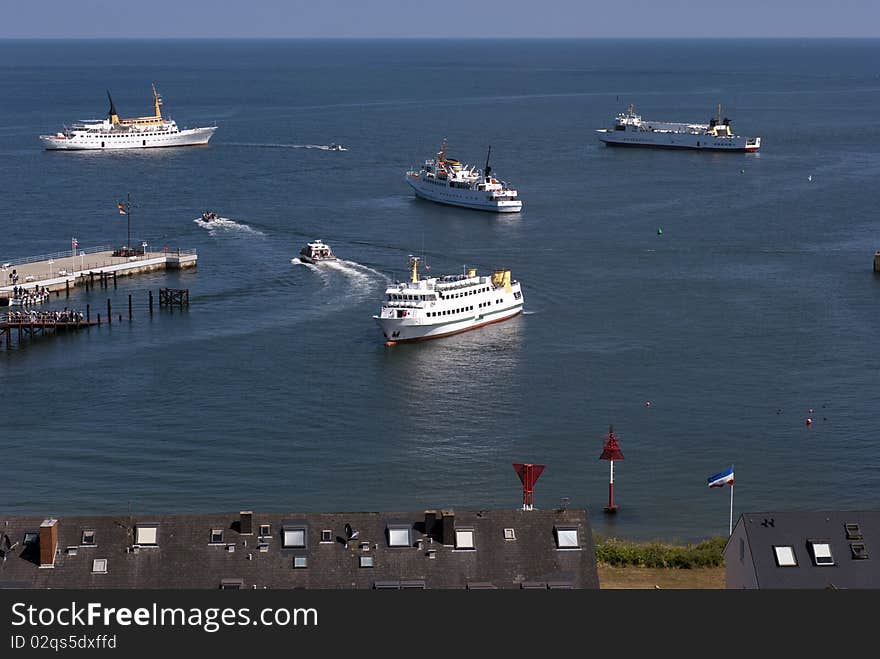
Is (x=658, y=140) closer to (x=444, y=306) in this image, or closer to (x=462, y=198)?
(x=462, y=198)

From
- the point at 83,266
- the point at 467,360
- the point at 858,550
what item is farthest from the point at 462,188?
the point at 858,550

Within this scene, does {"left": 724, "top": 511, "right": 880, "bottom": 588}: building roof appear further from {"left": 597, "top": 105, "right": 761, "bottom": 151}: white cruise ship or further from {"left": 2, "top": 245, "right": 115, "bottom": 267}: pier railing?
{"left": 597, "top": 105, "right": 761, "bottom": 151}: white cruise ship

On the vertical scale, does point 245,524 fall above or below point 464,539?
above

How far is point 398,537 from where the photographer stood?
34625 millimetres

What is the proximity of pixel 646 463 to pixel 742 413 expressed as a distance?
23.8 feet

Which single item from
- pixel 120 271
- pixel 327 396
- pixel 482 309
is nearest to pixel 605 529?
pixel 327 396

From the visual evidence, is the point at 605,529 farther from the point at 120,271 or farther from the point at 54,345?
the point at 120,271

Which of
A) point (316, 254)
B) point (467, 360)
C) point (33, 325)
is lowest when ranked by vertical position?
point (467, 360)

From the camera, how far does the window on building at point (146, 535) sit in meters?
34.4

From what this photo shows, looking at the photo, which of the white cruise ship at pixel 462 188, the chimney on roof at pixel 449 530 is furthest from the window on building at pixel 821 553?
the white cruise ship at pixel 462 188

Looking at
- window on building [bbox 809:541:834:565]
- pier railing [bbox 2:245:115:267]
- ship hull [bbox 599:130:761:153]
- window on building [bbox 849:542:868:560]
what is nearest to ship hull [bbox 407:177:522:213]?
pier railing [bbox 2:245:115:267]

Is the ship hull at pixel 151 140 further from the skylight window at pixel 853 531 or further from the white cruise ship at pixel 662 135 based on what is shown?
the skylight window at pixel 853 531

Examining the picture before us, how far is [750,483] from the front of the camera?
2050 inches

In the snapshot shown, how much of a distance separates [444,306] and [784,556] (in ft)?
131
